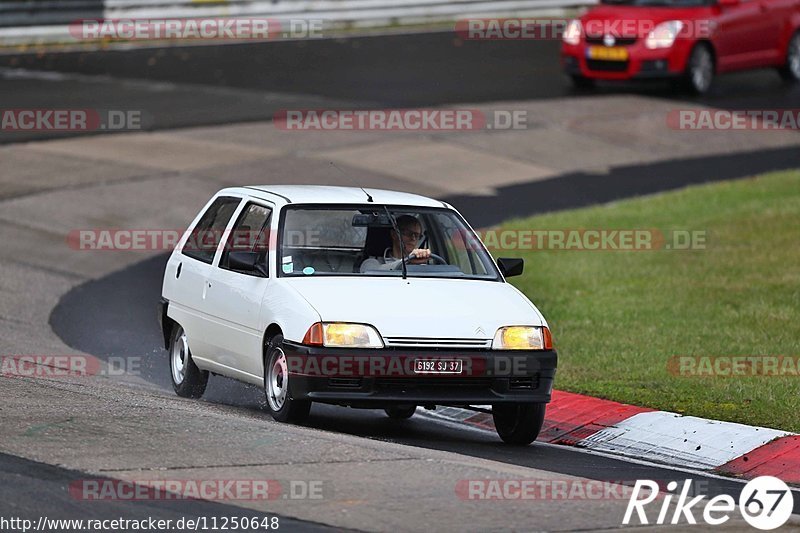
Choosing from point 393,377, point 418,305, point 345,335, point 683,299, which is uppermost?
point 418,305

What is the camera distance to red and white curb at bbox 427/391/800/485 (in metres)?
9.77

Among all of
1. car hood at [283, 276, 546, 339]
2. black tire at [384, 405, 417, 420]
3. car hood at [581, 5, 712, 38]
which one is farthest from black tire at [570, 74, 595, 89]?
car hood at [283, 276, 546, 339]

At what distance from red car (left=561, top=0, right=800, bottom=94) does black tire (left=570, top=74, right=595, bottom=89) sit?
17mm

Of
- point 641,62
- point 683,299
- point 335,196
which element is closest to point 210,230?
point 335,196

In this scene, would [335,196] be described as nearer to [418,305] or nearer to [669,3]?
[418,305]

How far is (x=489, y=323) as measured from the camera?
9586mm

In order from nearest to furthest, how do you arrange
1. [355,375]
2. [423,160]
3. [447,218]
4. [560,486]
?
1. [560,486]
2. [355,375]
3. [447,218]
4. [423,160]

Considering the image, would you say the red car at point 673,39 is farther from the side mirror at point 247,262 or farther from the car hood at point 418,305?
the side mirror at point 247,262

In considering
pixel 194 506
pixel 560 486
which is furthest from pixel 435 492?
pixel 194 506

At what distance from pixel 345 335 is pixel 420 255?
139 cm

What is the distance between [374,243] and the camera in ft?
34.7

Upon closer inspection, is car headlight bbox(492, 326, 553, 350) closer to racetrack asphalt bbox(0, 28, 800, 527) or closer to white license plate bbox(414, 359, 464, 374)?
white license plate bbox(414, 359, 464, 374)

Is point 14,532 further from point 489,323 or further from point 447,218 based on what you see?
point 447,218

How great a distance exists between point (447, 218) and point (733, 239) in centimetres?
788
